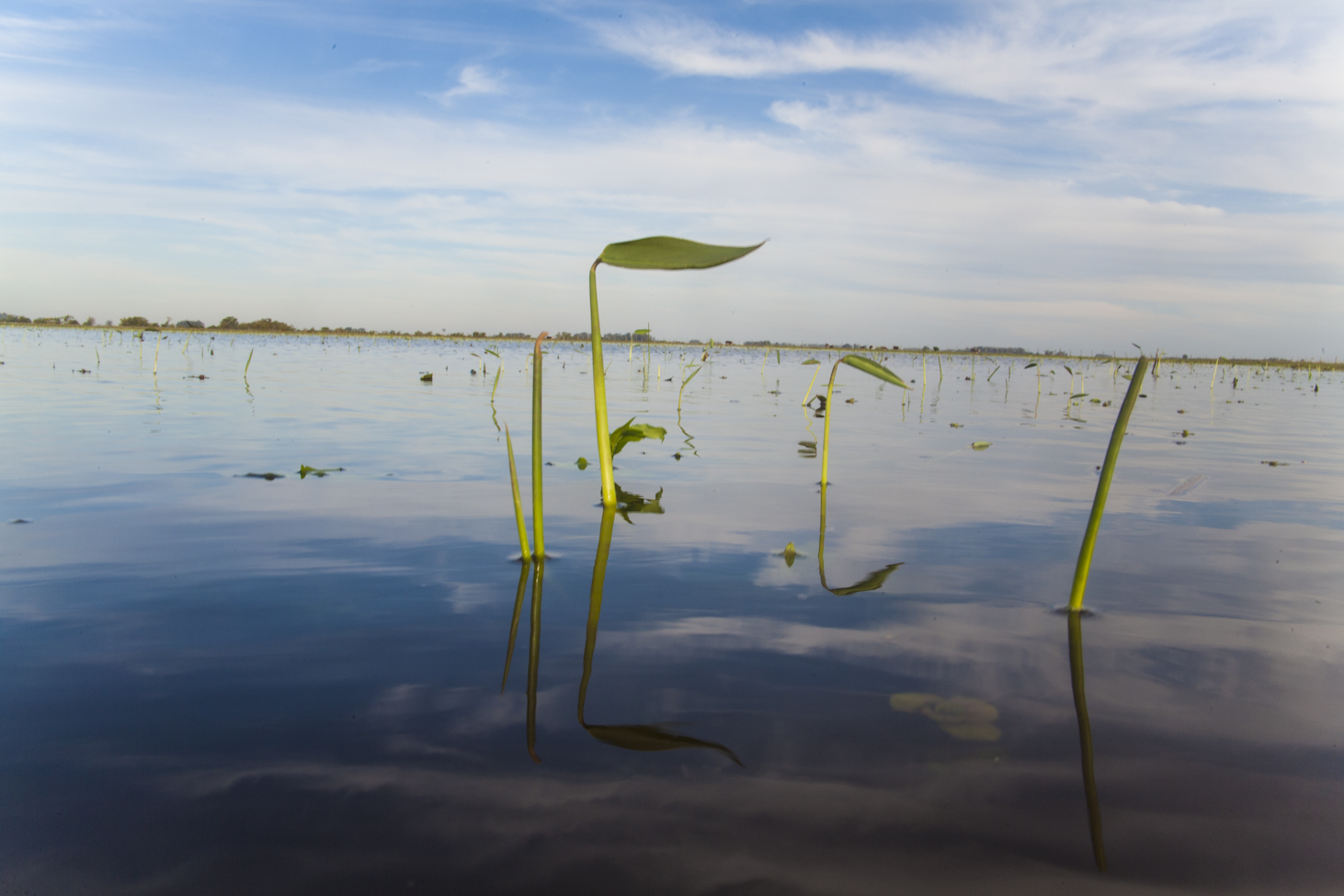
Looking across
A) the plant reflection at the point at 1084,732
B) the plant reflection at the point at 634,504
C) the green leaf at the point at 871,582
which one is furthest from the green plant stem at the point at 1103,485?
the plant reflection at the point at 634,504

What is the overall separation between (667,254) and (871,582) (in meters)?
1.42

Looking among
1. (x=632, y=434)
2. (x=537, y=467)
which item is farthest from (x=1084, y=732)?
(x=632, y=434)

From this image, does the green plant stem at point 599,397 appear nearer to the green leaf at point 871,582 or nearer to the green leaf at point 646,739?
the green leaf at point 871,582

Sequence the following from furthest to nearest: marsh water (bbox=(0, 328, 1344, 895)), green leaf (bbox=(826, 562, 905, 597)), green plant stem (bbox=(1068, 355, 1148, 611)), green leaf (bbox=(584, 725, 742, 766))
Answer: green leaf (bbox=(826, 562, 905, 597)) → green plant stem (bbox=(1068, 355, 1148, 611)) → green leaf (bbox=(584, 725, 742, 766)) → marsh water (bbox=(0, 328, 1344, 895))

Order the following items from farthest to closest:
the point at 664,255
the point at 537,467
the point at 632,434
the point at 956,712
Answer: the point at 632,434 < the point at 537,467 < the point at 664,255 < the point at 956,712

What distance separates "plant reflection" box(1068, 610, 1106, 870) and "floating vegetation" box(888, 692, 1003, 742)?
0.58 ft

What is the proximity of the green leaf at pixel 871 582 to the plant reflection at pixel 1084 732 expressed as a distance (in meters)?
0.64

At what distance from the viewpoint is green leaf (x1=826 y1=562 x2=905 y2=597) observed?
2.62 metres

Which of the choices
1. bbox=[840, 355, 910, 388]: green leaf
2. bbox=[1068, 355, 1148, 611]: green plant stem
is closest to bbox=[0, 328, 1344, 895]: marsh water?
bbox=[1068, 355, 1148, 611]: green plant stem

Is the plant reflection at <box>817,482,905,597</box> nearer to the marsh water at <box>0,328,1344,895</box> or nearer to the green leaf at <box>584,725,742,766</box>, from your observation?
the marsh water at <box>0,328,1344,895</box>

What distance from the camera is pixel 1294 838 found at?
130cm

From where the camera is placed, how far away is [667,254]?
234cm

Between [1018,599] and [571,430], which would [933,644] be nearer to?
[1018,599]

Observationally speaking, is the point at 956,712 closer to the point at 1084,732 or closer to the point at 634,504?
the point at 1084,732
